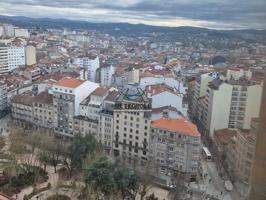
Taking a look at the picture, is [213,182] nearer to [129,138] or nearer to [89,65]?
→ [129,138]

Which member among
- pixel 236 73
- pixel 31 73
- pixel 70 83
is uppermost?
pixel 236 73

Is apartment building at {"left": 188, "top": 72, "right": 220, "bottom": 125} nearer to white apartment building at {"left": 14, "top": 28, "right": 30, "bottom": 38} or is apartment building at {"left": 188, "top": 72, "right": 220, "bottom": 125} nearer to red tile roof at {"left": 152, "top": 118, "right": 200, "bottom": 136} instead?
red tile roof at {"left": 152, "top": 118, "right": 200, "bottom": 136}

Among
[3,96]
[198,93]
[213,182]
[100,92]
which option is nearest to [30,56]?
[3,96]

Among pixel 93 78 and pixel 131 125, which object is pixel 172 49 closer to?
pixel 93 78

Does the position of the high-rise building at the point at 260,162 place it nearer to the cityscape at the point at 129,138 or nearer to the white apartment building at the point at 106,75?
the cityscape at the point at 129,138

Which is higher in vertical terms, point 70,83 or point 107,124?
point 70,83

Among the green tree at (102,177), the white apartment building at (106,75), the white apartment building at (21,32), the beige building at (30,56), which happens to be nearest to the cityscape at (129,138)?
the green tree at (102,177)

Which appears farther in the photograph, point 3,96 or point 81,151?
point 3,96
